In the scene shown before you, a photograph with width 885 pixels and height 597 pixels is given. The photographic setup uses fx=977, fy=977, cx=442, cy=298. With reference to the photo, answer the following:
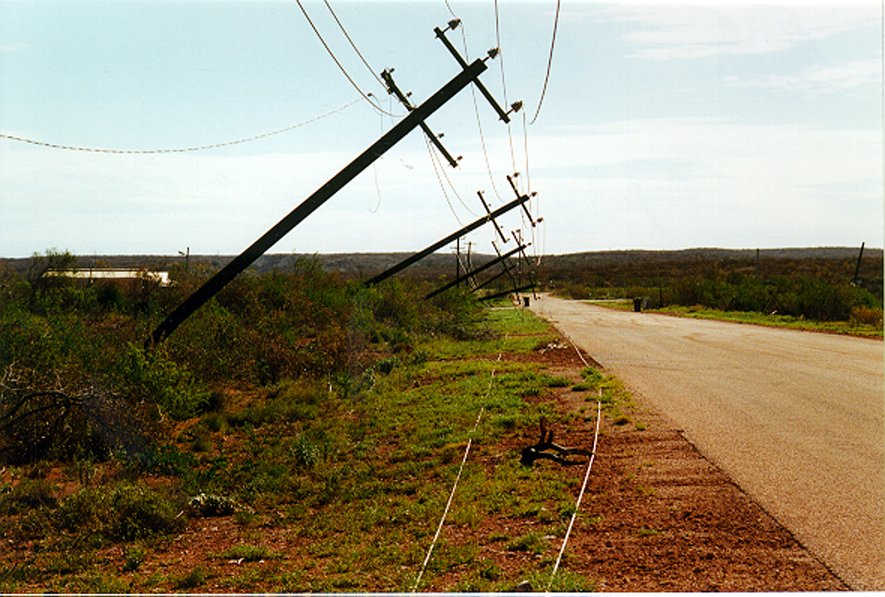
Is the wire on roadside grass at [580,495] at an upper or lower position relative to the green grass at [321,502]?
upper

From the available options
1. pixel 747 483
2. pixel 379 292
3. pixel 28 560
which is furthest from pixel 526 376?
pixel 379 292

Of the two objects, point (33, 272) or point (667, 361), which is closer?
point (667, 361)

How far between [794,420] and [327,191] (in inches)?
354

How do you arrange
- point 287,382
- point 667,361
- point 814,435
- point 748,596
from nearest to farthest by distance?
point 748,596 < point 814,435 < point 287,382 < point 667,361

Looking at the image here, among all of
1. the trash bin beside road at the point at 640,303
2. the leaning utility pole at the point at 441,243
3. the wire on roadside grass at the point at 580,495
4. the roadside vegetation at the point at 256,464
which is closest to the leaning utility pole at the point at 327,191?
the roadside vegetation at the point at 256,464

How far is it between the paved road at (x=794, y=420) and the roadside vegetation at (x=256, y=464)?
182 centimetres

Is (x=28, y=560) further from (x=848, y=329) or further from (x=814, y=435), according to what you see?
(x=848, y=329)

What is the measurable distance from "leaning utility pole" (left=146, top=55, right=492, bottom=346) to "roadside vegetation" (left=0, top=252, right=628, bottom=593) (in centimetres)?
115

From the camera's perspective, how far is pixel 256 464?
14086 mm

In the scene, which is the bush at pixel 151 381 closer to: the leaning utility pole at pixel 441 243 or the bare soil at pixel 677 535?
the bare soil at pixel 677 535

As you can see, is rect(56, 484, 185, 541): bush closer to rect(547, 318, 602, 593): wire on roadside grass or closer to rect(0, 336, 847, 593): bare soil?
rect(0, 336, 847, 593): bare soil

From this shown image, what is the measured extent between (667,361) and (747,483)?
52.8ft

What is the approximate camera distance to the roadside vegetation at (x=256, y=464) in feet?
28.7

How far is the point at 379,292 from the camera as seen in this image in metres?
42.5
